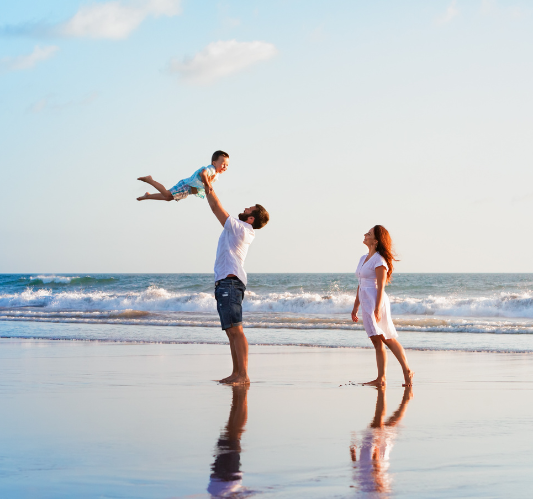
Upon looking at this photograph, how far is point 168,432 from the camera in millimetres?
4207

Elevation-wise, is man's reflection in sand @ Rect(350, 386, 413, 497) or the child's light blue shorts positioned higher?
the child's light blue shorts

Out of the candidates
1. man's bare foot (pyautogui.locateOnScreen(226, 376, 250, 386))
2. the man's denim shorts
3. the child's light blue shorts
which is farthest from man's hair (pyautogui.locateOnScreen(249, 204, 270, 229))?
man's bare foot (pyautogui.locateOnScreen(226, 376, 250, 386))

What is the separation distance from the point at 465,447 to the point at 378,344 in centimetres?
279

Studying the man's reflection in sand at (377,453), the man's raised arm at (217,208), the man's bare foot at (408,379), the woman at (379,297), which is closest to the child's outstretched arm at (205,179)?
the man's raised arm at (217,208)

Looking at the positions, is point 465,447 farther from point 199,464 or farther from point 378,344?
point 378,344

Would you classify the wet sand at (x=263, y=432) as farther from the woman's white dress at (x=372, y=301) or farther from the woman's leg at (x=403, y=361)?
the woman's white dress at (x=372, y=301)

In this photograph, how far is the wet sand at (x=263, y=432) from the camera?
3.08m

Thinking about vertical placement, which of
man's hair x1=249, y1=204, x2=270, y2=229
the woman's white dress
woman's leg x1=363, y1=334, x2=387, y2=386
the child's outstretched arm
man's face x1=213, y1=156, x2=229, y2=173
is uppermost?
man's face x1=213, y1=156, x2=229, y2=173

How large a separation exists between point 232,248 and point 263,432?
2.38 meters

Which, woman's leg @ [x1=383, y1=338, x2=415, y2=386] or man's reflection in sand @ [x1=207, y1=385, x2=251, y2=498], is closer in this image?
man's reflection in sand @ [x1=207, y1=385, x2=251, y2=498]

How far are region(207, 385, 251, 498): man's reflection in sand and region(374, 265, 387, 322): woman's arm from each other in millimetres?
2012

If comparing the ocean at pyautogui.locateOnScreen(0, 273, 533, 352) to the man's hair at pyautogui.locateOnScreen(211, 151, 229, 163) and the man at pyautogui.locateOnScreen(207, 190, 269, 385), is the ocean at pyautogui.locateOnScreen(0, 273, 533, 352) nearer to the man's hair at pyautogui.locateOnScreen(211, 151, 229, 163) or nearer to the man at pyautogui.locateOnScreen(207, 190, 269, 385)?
the man at pyautogui.locateOnScreen(207, 190, 269, 385)

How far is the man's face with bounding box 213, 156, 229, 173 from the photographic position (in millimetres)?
5980

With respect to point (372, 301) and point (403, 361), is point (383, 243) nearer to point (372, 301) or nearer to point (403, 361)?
point (372, 301)
